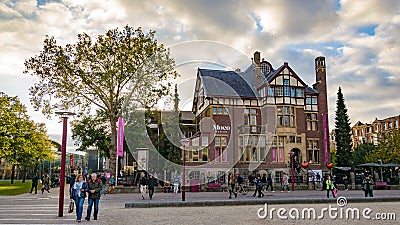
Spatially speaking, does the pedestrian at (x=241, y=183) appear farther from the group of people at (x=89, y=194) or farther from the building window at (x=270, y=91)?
the building window at (x=270, y=91)

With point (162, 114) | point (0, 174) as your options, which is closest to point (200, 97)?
point (162, 114)

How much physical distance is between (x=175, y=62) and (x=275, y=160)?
67.9ft

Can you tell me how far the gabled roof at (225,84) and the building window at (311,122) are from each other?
766 centimetres

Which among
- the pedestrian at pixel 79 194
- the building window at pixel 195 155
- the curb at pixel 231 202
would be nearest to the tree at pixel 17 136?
the building window at pixel 195 155

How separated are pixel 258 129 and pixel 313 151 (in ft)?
25.0

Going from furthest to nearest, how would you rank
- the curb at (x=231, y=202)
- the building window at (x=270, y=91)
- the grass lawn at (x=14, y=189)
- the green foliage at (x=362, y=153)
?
the green foliage at (x=362, y=153) < the building window at (x=270, y=91) < the grass lawn at (x=14, y=189) < the curb at (x=231, y=202)

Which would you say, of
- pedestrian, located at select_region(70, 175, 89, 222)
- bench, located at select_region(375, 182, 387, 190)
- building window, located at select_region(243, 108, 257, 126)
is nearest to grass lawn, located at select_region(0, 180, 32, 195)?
pedestrian, located at select_region(70, 175, 89, 222)

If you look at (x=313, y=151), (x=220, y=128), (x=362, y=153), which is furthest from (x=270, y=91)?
(x=362, y=153)

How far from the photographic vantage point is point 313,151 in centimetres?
4912

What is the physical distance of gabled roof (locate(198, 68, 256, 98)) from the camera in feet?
158

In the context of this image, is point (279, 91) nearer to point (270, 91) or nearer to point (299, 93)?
point (270, 91)

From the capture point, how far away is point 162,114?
4409 centimetres

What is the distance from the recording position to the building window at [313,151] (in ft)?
161

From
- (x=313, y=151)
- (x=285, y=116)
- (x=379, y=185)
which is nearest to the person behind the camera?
(x=379, y=185)
